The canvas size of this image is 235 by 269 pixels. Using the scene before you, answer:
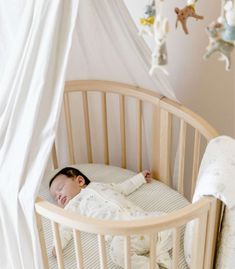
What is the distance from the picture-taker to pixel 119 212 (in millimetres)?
1348

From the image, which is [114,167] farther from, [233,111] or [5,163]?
[5,163]

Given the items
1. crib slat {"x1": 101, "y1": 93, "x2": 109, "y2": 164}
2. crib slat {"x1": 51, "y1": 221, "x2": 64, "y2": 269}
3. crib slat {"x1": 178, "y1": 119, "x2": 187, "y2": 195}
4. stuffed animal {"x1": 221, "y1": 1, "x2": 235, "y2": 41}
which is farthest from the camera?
crib slat {"x1": 101, "y1": 93, "x2": 109, "y2": 164}

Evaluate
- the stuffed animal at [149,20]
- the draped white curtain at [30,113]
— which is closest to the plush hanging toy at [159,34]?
the stuffed animal at [149,20]

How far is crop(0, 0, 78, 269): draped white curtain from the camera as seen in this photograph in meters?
1.14

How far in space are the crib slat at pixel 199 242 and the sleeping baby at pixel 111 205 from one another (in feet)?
0.43

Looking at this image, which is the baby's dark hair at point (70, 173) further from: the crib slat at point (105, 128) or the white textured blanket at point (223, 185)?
the white textured blanket at point (223, 185)

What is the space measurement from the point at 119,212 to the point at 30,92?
44 centimetres

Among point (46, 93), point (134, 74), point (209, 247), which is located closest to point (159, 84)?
point (134, 74)

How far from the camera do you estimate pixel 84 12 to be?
4.59ft

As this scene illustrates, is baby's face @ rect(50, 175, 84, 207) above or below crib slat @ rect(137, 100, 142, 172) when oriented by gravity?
below

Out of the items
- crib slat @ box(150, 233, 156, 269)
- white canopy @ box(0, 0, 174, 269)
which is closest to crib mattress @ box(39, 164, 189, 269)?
white canopy @ box(0, 0, 174, 269)

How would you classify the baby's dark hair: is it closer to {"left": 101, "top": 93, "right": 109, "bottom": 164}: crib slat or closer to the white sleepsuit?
the white sleepsuit

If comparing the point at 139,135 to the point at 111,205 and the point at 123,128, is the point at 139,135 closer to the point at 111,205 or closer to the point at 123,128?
the point at 123,128

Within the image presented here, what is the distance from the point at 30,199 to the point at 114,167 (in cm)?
65
